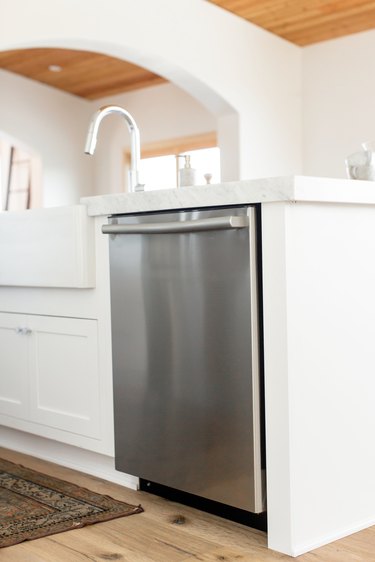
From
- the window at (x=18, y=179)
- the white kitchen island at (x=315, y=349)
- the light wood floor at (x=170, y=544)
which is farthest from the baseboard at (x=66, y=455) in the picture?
the window at (x=18, y=179)

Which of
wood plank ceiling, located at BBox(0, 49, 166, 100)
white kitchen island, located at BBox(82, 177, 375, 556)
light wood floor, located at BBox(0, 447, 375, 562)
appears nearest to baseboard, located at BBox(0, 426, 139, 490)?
light wood floor, located at BBox(0, 447, 375, 562)

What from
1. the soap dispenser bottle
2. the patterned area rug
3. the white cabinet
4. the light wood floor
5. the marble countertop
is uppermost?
the soap dispenser bottle

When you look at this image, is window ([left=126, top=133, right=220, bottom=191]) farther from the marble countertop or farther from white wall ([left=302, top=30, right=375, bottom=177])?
the marble countertop

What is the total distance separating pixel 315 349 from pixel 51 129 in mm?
6408

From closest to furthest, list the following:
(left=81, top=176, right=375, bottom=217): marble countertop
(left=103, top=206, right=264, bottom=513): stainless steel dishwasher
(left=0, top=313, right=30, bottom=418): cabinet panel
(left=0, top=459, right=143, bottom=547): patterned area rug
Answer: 1. (left=81, top=176, right=375, bottom=217): marble countertop
2. (left=103, top=206, right=264, bottom=513): stainless steel dishwasher
3. (left=0, top=459, right=143, bottom=547): patterned area rug
4. (left=0, top=313, right=30, bottom=418): cabinet panel

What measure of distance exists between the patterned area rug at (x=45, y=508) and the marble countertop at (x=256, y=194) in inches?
37.5

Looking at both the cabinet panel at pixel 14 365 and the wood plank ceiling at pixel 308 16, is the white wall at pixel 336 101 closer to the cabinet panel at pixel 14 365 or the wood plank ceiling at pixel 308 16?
the wood plank ceiling at pixel 308 16

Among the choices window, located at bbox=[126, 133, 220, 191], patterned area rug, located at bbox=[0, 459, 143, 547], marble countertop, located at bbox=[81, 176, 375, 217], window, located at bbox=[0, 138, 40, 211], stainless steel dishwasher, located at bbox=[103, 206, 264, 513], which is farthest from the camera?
window, located at bbox=[0, 138, 40, 211]

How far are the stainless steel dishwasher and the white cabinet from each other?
0.20 m

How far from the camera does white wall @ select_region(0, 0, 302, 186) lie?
16.2 ft

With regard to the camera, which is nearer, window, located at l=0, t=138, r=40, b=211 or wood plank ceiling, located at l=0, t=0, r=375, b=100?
wood plank ceiling, located at l=0, t=0, r=375, b=100

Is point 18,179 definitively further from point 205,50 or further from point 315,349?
point 315,349

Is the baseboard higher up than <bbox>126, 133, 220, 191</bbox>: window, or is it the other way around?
<bbox>126, 133, 220, 191</bbox>: window

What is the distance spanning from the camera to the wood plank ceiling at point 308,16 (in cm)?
561
